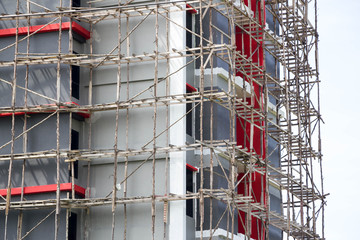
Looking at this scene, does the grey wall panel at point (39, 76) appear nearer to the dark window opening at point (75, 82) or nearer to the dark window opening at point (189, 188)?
the dark window opening at point (75, 82)

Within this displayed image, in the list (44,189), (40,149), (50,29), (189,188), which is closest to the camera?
(44,189)

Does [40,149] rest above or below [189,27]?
below

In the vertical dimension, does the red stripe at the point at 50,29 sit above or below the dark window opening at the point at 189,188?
above

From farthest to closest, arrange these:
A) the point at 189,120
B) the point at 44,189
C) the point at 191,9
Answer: the point at 189,120 < the point at 191,9 < the point at 44,189

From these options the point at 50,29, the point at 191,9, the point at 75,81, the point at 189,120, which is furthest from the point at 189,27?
the point at 50,29

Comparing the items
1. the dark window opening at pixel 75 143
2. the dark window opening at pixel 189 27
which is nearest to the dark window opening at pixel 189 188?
the dark window opening at pixel 75 143

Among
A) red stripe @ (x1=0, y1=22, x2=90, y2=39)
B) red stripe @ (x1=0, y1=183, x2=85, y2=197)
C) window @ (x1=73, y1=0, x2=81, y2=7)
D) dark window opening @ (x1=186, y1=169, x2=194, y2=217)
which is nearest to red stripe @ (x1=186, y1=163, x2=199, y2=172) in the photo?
dark window opening @ (x1=186, y1=169, x2=194, y2=217)

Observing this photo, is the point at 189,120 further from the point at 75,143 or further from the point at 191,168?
the point at 75,143

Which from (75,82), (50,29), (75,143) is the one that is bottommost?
(75,143)

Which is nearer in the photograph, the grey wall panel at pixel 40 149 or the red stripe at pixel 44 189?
the red stripe at pixel 44 189

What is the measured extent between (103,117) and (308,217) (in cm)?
1270

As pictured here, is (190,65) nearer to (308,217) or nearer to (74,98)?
(74,98)

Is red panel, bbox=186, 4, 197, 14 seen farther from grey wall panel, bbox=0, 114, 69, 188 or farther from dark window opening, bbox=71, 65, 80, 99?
grey wall panel, bbox=0, 114, 69, 188

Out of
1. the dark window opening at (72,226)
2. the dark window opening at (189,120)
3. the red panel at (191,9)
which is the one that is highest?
the red panel at (191,9)
